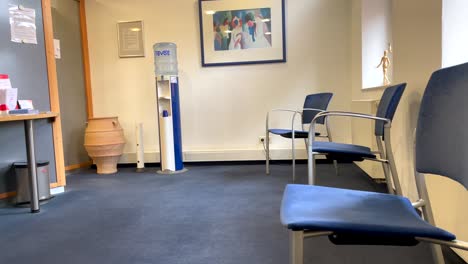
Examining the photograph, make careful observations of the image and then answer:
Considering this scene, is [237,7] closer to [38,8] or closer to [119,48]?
[119,48]

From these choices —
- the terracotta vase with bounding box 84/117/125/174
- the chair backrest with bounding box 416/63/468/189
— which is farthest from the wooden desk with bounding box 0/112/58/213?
the chair backrest with bounding box 416/63/468/189

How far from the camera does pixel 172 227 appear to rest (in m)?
2.16

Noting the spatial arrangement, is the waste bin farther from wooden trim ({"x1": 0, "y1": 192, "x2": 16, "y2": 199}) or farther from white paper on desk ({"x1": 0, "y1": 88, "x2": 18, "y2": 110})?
white paper on desk ({"x1": 0, "y1": 88, "x2": 18, "y2": 110})

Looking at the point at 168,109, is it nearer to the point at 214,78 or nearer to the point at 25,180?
the point at 214,78

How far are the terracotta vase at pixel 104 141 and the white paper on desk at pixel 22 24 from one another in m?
1.21

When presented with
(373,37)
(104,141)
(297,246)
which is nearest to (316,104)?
(373,37)

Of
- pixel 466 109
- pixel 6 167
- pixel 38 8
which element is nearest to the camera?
pixel 466 109

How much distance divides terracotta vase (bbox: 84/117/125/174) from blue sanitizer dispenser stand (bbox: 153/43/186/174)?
55cm

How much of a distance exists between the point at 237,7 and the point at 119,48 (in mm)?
1565

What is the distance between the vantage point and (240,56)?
14.0 ft

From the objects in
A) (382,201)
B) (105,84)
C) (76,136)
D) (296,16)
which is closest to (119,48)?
(105,84)

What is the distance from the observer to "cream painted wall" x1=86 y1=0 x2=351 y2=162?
13.6 ft

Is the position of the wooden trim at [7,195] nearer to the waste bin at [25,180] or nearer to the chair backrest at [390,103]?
the waste bin at [25,180]

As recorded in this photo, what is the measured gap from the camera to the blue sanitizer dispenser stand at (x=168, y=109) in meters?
3.93
